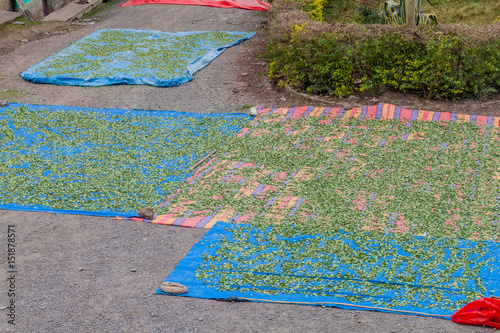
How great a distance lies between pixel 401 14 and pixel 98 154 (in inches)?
261

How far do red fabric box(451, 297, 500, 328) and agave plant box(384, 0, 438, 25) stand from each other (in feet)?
23.7

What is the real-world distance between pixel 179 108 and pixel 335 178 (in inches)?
151

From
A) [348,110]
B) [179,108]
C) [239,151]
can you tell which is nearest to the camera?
[239,151]

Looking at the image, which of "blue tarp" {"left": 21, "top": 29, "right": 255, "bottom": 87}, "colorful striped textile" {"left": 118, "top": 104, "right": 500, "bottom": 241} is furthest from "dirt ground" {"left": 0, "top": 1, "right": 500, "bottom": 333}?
"blue tarp" {"left": 21, "top": 29, "right": 255, "bottom": 87}

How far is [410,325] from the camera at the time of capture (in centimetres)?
424

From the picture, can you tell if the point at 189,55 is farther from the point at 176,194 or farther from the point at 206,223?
the point at 206,223

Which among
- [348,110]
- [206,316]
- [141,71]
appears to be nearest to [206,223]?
[206,316]

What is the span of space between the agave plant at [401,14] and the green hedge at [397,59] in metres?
1.54

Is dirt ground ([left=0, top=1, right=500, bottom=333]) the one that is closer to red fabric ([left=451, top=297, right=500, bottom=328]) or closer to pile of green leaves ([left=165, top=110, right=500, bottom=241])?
red fabric ([left=451, top=297, right=500, bottom=328])

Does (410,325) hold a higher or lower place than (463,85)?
lower

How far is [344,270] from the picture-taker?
195 inches

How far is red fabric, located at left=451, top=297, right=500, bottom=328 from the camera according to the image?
13.7 ft

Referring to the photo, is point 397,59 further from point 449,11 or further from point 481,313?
point 449,11

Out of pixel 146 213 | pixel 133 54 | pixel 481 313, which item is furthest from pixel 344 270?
pixel 133 54
